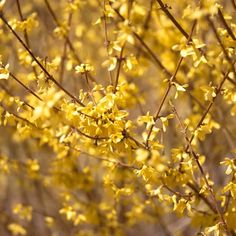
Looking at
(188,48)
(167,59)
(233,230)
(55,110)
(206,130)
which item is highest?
(167,59)

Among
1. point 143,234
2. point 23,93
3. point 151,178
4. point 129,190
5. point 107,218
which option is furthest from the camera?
point 143,234

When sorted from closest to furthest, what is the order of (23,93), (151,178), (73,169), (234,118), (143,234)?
(151,178)
(73,169)
(234,118)
(23,93)
(143,234)

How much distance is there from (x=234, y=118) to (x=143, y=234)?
8.07 feet

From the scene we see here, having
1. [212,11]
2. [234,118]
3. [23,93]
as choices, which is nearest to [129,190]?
[212,11]

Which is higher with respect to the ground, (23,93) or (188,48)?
(23,93)

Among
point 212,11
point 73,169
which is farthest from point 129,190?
point 212,11

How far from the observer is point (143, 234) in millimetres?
6219

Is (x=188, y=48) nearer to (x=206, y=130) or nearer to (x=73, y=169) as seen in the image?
(x=206, y=130)

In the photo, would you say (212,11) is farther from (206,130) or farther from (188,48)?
(206,130)

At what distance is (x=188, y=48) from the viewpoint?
2176 millimetres

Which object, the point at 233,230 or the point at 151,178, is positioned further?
the point at 233,230

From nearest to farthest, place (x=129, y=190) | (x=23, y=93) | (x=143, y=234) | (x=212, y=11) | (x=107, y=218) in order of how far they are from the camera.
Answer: (x=212, y=11)
(x=129, y=190)
(x=107, y=218)
(x=23, y=93)
(x=143, y=234)

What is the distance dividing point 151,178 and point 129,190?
15.8 inches

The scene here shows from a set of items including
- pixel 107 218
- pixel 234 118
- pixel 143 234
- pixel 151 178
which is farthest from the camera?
pixel 143 234
